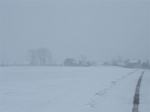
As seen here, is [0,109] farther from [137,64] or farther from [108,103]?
[137,64]

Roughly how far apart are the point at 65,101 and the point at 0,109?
11.2ft

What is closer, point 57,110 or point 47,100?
point 57,110

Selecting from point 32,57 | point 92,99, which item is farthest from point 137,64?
point 92,99

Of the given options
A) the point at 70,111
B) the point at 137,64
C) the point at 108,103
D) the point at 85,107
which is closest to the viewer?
the point at 70,111

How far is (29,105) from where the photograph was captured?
34.5 feet

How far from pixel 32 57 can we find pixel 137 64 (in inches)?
3472

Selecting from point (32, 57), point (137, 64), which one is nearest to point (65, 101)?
point (32, 57)

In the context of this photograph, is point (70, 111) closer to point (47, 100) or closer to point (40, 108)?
point (40, 108)

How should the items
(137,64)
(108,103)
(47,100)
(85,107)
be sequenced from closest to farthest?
(85,107) < (108,103) < (47,100) < (137,64)

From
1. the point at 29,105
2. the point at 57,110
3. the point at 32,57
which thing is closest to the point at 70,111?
the point at 57,110

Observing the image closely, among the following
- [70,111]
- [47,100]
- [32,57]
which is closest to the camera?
[70,111]

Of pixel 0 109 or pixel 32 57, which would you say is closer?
pixel 0 109

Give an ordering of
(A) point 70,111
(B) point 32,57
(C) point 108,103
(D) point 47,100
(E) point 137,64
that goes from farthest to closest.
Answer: (E) point 137,64 → (B) point 32,57 → (D) point 47,100 → (C) point 108,103 → (A) point 70,111

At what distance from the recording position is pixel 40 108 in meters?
9.80
